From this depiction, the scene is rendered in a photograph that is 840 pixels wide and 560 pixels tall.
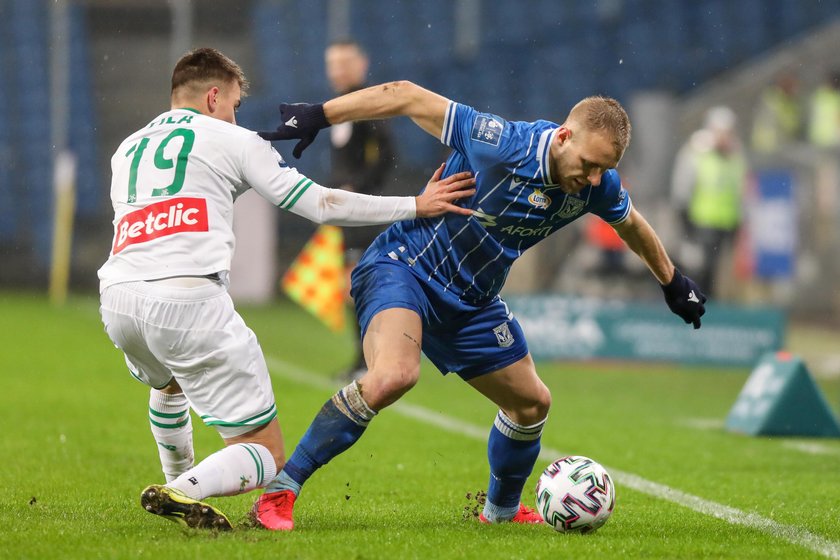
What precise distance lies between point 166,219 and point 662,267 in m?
2.05

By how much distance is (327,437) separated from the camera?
466 cm

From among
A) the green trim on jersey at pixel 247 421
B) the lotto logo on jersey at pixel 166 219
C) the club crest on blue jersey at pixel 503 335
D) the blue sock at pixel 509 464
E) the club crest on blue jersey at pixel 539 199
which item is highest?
the club crest on blue jersey at pixel 539 199

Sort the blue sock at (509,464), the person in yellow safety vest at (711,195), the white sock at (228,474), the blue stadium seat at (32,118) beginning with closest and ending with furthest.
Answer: the white sock at (228,474)
the blue sock at (509,464)
the person in yellow safety vest at (711,195)
the blue stadium seat at (32,118)

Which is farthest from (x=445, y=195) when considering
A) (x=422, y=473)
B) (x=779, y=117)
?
(x=779, y=117)

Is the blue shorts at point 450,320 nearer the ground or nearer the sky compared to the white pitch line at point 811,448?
nearer the sky

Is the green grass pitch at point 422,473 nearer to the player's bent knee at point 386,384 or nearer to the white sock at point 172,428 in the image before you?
the white sock at point 172,428

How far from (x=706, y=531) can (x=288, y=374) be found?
22.6ft

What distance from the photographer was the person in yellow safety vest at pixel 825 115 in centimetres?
1786

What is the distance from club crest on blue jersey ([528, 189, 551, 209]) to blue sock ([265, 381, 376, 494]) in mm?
983

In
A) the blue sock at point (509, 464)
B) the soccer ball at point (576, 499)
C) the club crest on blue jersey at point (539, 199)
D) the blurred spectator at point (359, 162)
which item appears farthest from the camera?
the blurred spectator at point (359, 162)

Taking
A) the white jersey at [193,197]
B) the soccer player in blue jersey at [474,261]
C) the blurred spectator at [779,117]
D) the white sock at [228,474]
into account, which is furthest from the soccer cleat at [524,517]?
the blurred spectator at [779,117]

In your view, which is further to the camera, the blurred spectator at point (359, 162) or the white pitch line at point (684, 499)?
the blurred spectator at point (359, 162)

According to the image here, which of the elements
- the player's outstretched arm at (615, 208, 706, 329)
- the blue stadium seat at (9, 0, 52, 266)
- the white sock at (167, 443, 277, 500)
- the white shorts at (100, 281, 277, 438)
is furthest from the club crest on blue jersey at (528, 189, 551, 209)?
the blue stadium seat at (9, 0, 52, 266)

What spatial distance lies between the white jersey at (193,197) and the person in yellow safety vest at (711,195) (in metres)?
11.4
